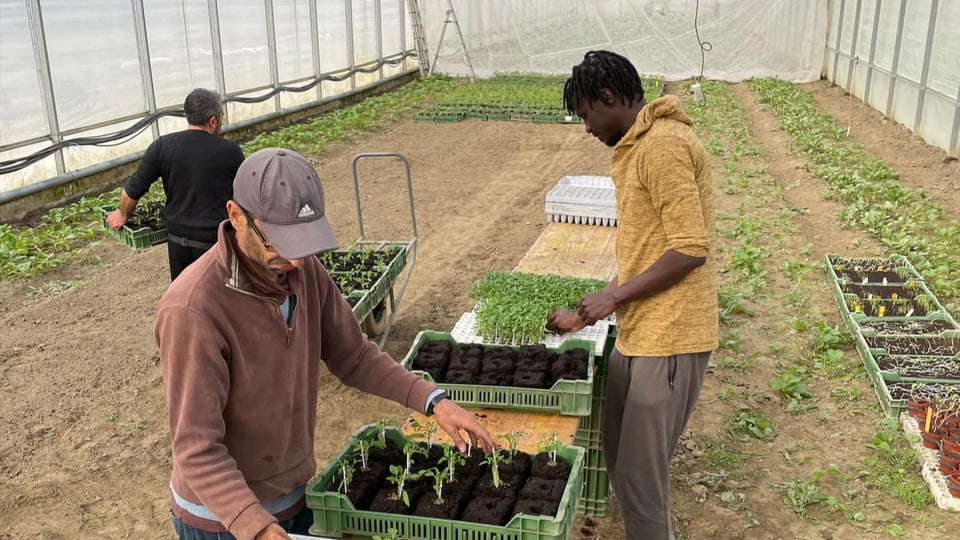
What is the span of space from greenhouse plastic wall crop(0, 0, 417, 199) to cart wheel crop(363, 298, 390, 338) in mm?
5491

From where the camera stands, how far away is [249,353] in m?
2.09

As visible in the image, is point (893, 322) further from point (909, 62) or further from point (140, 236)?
point (909, 62)

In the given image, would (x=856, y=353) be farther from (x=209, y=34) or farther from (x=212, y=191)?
(x=209, y=34)

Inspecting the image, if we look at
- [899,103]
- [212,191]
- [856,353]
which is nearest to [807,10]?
[899,103]

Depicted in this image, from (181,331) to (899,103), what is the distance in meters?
14.7

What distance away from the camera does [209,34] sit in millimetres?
13266

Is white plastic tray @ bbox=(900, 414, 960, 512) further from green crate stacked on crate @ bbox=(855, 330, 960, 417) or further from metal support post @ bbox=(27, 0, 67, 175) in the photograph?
metal support post @ bbox=(27, 0, 67, 175)

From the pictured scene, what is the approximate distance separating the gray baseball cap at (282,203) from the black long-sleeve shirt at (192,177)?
11.1 ft

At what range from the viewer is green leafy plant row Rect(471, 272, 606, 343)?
4.00 m

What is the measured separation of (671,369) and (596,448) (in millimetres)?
1041

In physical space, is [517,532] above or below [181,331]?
below

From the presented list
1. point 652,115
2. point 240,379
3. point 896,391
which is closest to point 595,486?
point 652,115

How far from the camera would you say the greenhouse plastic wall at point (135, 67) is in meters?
9.48

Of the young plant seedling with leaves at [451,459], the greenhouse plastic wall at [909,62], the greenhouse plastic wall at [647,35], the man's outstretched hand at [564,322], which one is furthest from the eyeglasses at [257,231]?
the greenhouse plastic wall at [647,35]
